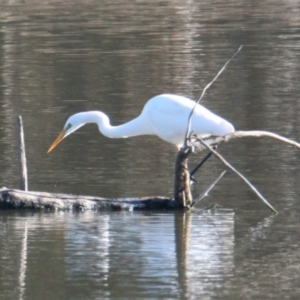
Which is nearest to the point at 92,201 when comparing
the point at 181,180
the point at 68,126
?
the point at 181,180

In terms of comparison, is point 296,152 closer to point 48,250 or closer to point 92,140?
point 92,140

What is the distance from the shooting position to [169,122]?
11281 millimetres

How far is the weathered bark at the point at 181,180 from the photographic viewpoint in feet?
32.8

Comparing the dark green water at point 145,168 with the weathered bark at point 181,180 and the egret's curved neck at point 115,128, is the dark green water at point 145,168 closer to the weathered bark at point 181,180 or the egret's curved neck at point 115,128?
the weathered bark at point 181,180

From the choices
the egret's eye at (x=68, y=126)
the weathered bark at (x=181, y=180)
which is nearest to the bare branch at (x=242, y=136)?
the weathered bark at (x=181, y=180)

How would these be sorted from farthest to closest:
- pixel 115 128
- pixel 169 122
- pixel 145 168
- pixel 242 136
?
pixel 145 168, pixel 115 128, pixel 169 122, pixel 242 136

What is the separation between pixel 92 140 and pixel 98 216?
422 cm

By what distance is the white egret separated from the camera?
1114 centimetres

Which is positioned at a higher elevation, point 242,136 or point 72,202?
point 242,136

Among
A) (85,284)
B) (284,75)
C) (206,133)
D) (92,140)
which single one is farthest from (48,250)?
(284,75)

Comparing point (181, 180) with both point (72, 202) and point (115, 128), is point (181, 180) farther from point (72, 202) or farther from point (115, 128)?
point (115, 128)

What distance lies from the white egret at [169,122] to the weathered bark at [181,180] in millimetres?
1084

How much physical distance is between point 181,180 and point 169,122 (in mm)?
1395

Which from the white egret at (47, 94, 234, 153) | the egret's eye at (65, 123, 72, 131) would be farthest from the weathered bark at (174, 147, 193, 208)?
the egret's eye at (65, 123, 72, 131)
